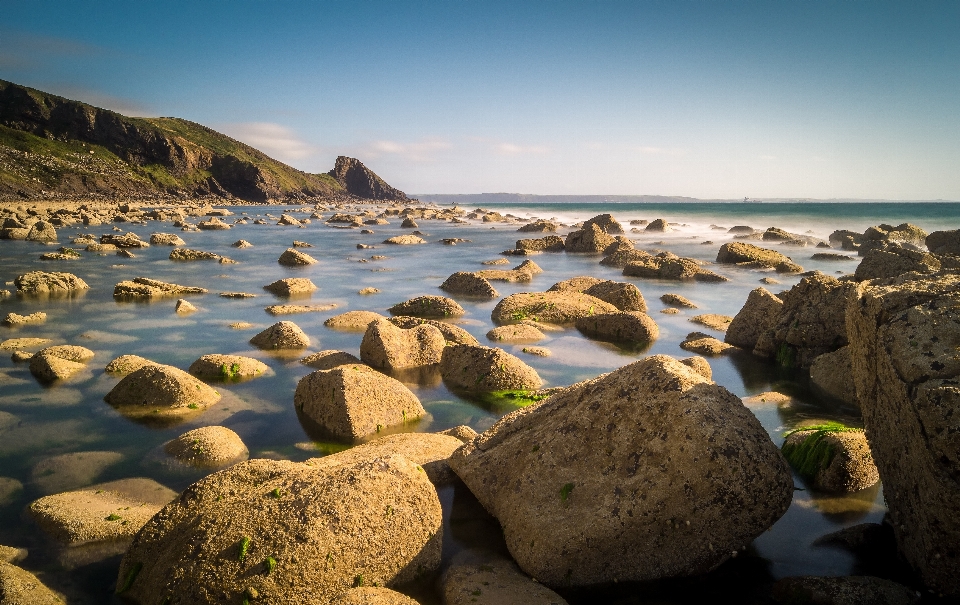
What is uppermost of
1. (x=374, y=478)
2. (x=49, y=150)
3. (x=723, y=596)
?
(x=49, y=150)

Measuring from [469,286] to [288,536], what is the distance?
53.8 ft

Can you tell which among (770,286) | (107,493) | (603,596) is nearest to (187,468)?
(107,493)

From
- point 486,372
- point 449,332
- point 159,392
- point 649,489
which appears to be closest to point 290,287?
point 449,332

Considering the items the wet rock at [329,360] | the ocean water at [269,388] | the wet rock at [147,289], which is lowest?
the ocean water at [269,388]

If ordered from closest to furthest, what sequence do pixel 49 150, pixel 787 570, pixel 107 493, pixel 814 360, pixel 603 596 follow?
1. pixel 603 596
2. pixel 787 570
3. pixel 107 493
4. pixel 814 360
5. pixel 49 150

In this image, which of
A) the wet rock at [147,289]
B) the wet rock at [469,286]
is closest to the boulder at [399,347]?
the wet rock at [469,286]

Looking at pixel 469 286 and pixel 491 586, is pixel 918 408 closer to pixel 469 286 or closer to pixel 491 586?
pixel 491 586

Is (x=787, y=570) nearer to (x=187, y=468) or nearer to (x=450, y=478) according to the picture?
(x=450, y=478)

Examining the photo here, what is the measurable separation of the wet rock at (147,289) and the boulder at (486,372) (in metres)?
13.1

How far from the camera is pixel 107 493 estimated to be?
6.75m

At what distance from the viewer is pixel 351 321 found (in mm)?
15484

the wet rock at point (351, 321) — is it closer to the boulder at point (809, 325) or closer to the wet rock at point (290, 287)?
the wet rock at point (290, 287)

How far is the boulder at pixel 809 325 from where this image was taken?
41.1 feet

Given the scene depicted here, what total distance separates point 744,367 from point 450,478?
8520 millimetres
